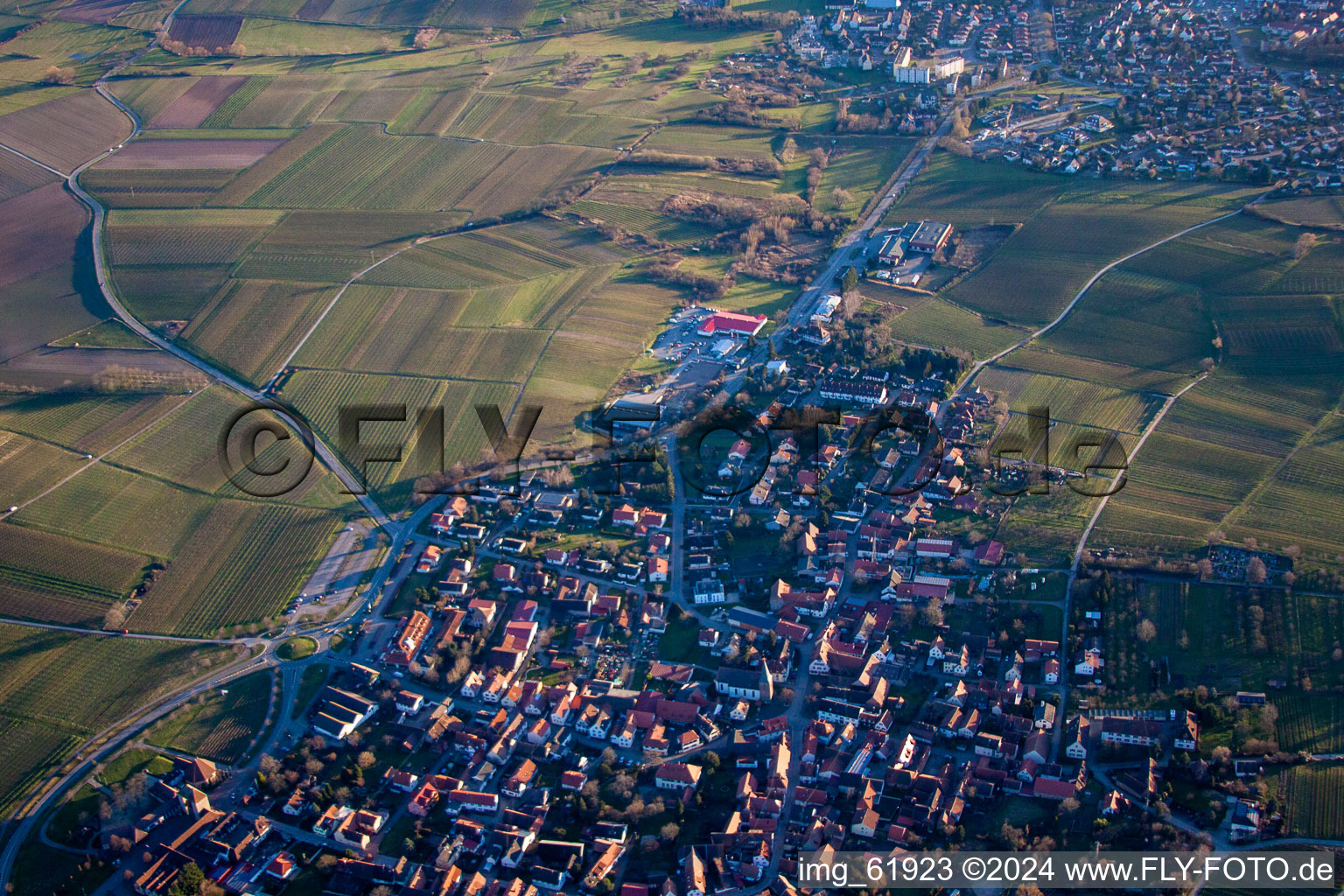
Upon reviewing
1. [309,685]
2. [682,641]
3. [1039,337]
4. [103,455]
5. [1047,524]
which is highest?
[103,455]

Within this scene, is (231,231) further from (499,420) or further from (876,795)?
(876,795)

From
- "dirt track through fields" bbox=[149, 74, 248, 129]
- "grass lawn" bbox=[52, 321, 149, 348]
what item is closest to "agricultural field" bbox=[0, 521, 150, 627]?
"grass lawn" bbox=[52, 321, 149, 348]

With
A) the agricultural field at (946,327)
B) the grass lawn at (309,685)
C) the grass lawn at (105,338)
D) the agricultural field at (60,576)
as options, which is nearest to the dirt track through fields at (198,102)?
the grass lawn at (105,338)

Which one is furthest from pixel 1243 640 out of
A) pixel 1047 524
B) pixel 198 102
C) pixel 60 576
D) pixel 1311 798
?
pixel 198 102

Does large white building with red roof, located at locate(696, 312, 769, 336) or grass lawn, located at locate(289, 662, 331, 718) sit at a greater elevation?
large white building with red roof, located at locate(696, 312, 769, 336)

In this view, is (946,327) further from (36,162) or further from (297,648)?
(36,162)

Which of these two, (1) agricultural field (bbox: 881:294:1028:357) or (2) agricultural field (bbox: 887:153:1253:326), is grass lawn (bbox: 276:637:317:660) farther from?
(2) agricultural field (bbox: 887:153:1253:326)

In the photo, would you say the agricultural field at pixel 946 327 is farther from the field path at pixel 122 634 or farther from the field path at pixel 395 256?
the field path at pixel 122 634
